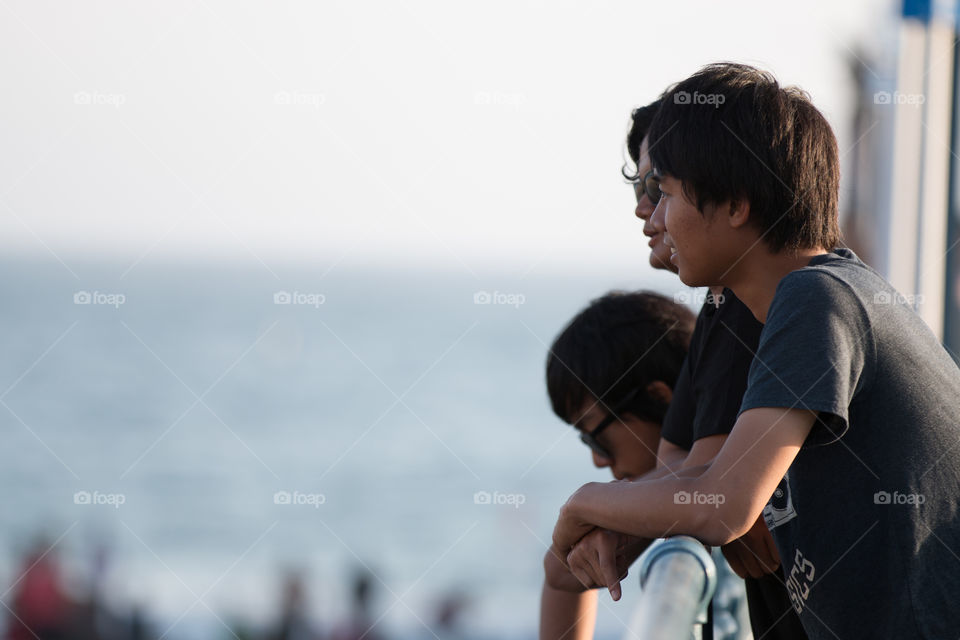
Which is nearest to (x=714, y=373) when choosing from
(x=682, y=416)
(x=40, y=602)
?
(x=682, y=416)

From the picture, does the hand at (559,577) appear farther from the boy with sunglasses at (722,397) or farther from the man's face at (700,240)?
the man's face at (700,240)

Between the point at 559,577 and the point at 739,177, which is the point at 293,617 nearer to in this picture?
the point at 559,577

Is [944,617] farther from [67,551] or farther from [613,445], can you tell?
[67,551]

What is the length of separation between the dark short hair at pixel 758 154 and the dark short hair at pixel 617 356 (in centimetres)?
86

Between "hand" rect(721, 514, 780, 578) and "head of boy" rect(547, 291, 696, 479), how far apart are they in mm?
679

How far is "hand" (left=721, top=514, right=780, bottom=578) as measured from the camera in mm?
1720

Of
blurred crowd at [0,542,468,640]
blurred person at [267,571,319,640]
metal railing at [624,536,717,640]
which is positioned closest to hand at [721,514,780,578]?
metal railing at [624,536,717,640]

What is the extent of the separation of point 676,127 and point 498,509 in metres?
25.1

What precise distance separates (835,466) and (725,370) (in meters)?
0.46

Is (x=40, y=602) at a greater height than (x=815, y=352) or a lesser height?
lesser

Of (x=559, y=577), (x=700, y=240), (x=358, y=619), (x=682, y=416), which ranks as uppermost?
(x=700, y=240)

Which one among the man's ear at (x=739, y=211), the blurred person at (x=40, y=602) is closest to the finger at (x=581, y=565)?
the man's ear at (x=739, y=211)

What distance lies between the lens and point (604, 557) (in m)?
1.46

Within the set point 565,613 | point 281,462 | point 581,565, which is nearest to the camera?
point 581,565
